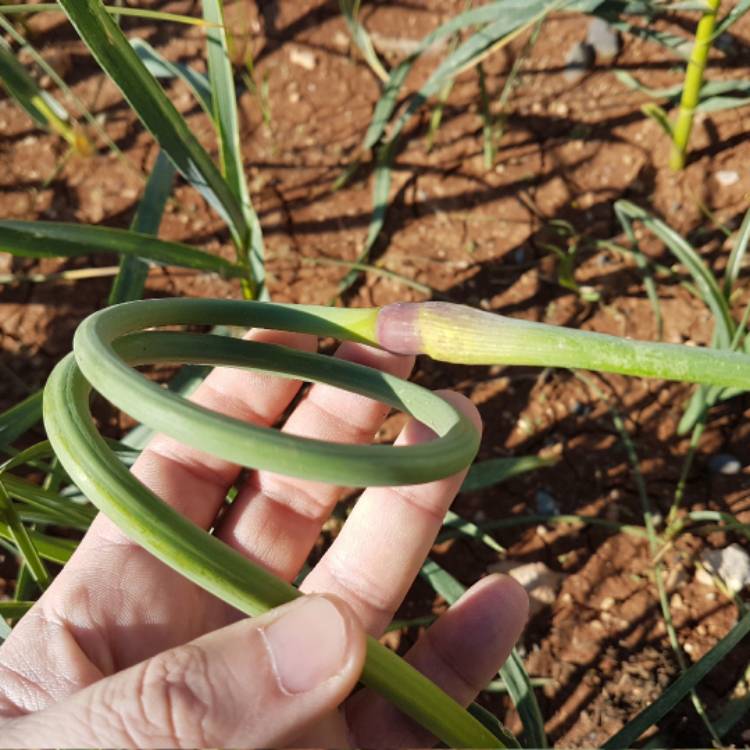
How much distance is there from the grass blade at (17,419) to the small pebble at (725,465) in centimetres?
115

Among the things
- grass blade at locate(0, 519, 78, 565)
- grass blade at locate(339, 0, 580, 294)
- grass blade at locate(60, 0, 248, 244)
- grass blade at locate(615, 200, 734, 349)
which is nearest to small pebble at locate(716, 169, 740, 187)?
grass blade at locate(615, 200, 734, 349)

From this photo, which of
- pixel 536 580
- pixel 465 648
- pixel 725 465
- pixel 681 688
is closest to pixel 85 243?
pixel 465 648

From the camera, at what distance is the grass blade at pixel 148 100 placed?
1146 mm

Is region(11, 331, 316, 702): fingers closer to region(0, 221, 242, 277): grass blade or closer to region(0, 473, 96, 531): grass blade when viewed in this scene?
region(0, 473, 96, 531): grass blade

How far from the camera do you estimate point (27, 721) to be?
824 mm

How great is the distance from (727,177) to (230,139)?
1.01 metres

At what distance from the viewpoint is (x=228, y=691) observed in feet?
2.78

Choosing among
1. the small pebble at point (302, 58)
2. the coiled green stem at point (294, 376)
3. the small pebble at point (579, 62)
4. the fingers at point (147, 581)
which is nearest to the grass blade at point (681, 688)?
the coiled green stem at point (294, 376)

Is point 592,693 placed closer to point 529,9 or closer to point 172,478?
point 172,478

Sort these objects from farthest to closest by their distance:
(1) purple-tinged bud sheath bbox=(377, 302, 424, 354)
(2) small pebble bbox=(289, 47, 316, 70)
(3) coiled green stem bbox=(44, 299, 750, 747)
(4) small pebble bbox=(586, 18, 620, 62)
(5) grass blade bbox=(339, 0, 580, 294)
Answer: (2) small pebble bbox=(289, 47, 316, 70) < (4) small pebble bbox=(586, 18, 620, 62) < (5) grass blade bbox=(339, 0, 580, 294) < (1) purple-tinged bud sheath bbox=(377, 302, 424, 354) < (3) coiled green stem bbox=(44, 299, 750, 747)

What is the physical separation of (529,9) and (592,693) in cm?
115

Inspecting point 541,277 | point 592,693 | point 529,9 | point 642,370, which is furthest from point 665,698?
point 529,9

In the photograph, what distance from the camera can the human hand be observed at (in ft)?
2.72

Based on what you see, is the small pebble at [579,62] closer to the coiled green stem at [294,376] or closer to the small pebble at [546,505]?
the small pebble at [546,505]
